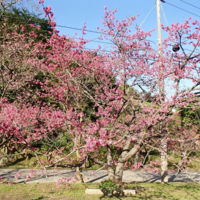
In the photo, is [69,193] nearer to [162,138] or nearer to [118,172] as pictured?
[118,172]

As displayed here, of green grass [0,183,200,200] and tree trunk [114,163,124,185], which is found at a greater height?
tree trunk [114,163,124,185]

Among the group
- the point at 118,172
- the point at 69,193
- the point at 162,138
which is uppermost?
the point at 162,138

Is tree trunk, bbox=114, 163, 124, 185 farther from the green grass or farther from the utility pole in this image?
the utility pole

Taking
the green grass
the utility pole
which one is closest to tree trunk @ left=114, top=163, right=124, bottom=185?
the green grass

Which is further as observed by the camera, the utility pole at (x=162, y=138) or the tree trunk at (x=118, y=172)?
the utility pole at (x=162, y=138)

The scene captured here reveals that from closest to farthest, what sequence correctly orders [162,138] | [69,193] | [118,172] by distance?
[118,172] → [69,193] → [162,138]

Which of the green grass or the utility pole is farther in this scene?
the utility pole

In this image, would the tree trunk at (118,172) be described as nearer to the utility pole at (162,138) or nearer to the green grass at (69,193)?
the green grass at (69,193)

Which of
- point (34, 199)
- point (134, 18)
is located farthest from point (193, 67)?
point (34, 199)

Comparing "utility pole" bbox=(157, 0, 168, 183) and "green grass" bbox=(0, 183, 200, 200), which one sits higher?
"utility pole" bbox=(157, 0, 168, 183)

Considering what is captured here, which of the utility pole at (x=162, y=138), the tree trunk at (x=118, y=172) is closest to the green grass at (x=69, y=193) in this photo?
the tree trunk at (x=118, y=172)

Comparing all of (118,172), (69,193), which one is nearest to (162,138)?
(118,172)

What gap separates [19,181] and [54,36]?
6388 millimetres

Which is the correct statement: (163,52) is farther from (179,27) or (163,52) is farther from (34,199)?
(34,199)
